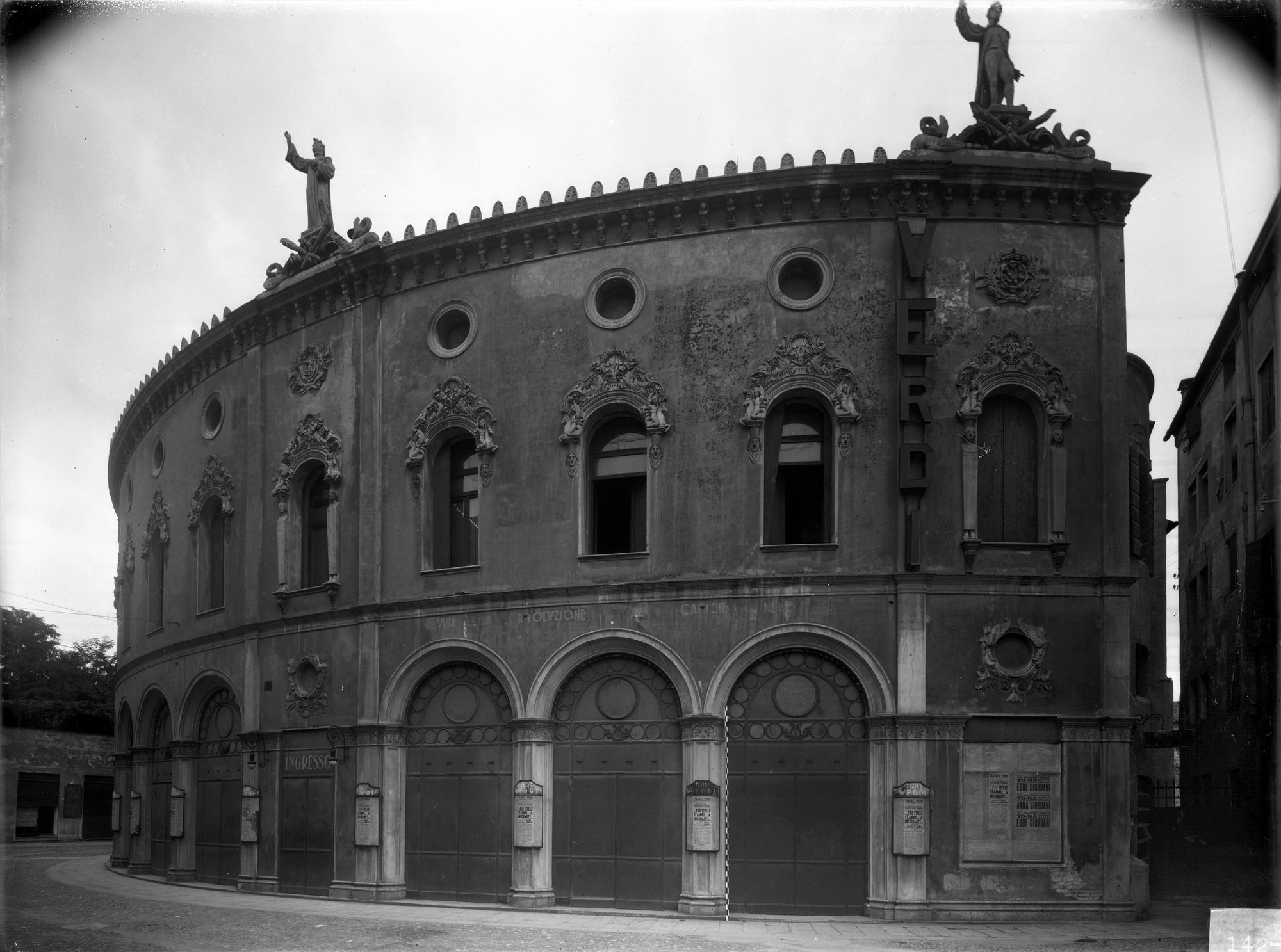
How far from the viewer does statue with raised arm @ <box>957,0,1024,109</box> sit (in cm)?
2341

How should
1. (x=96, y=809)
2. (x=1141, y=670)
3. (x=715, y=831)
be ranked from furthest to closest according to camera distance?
(x=96, y=809)
(x=1141, y=670)
(x=715, y=831)

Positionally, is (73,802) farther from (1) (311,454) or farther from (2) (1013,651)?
(2) (1013,651)

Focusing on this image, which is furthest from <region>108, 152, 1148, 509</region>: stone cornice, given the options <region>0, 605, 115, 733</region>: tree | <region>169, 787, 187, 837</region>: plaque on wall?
<region>0, 605, 115, 733</region>: tree

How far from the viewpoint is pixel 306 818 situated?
87.6ft

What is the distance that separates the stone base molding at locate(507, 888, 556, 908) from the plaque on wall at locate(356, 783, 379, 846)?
326 cm

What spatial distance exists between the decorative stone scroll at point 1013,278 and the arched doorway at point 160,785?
2140 centimetres

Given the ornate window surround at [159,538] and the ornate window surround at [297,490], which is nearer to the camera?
the ornate window surround at [297,490]

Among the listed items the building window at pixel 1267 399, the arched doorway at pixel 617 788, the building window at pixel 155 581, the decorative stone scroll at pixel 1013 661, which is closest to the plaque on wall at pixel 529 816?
the arched doorway at pixel 617 788

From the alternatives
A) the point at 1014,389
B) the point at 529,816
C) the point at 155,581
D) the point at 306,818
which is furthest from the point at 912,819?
the point at 155,581

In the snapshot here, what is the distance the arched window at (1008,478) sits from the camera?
2241cm

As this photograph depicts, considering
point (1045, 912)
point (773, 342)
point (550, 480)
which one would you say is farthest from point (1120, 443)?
point (550, 480)

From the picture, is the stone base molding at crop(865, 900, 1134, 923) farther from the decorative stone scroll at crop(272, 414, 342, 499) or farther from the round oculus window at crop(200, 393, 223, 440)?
the round oculus window at crop(200, 393, 223, 440)

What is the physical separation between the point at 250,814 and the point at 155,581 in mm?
9151

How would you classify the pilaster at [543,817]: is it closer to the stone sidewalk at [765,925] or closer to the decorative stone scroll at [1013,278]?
the stone sidewalk at [765,925]
